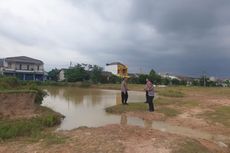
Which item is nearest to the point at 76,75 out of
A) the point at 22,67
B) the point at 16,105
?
the point at 22,67

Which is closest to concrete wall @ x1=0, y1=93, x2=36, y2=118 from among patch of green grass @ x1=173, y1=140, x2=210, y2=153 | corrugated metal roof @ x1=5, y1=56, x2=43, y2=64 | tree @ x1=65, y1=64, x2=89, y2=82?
patch of green grass @ x1=173, y1=140, x2=210, y2=153

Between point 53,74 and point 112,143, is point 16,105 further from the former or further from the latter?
point 53,74

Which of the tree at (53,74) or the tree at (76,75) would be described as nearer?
the tree at (76,75)

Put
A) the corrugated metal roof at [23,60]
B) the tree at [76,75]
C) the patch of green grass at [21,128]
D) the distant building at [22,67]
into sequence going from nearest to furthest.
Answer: the patch of green grass at [21,128]
the distant building at [22,67]
the corrugated metal roof at [23,60]
the tree at [76,75]

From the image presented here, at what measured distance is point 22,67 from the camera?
70250 mm

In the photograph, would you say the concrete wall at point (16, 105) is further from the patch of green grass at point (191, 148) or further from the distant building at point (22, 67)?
the distant building at point (22, 67)

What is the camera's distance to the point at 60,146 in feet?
26.5

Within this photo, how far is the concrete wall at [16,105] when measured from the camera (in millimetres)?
13422

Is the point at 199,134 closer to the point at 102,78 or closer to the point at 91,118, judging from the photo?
the point at 91,118

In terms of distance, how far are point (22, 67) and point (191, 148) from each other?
66.5 m

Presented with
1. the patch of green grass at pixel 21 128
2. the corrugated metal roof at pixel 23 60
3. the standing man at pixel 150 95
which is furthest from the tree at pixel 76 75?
the patch of green grass at pixel 21 128

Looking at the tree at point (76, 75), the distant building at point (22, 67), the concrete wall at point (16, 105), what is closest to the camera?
the concrete wall at point (16, 105)

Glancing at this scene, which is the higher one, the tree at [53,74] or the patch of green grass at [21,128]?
the tree at [53,74]

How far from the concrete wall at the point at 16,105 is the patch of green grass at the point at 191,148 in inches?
312
